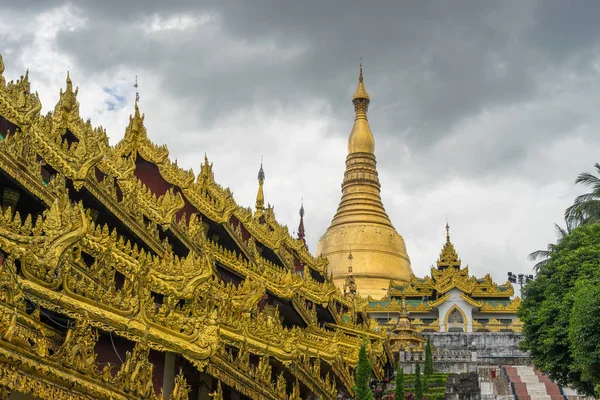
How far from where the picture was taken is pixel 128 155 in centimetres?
1529

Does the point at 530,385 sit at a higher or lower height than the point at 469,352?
lower

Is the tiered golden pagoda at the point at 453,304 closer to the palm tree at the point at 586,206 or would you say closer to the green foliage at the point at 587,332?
the palm tree at the point at 586,206

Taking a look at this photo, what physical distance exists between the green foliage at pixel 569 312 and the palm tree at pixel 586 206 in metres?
4.60

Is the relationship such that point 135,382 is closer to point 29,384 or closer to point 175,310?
point 29,384

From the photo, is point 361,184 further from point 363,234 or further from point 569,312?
point 569,312

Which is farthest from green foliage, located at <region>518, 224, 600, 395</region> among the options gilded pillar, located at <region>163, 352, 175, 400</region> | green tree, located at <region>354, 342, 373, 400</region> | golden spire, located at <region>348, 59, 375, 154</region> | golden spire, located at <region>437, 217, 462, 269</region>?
golden spire, located at <region>348, 59, 375, 154</region>

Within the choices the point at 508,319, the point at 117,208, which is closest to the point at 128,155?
the point at 117,208

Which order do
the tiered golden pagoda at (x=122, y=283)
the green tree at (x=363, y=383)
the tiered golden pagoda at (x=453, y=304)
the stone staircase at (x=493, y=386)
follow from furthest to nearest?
1. the tiered golden pagoda at (x=453, y=304)
2. the stone staircase at (x=493, y=386)
3. the green tree at (x=363, y=383)
4. the tiered golden pagoda at (x=122, y=283)

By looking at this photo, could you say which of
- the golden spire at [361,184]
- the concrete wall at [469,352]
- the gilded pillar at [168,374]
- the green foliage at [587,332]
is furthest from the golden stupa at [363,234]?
the gilded pillar at [168,374]

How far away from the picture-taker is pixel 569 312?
1803 centimetres

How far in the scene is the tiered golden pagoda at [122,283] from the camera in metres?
6.71

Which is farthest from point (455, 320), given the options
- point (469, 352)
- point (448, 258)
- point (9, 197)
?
point (9, 197)

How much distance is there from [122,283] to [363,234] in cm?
3801

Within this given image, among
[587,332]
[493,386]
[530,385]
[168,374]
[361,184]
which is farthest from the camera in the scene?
[361,184]
